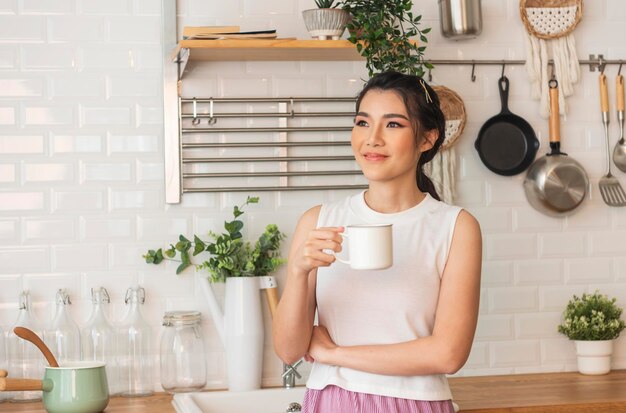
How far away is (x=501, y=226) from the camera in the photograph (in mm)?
3154

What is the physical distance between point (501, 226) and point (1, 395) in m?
1.65

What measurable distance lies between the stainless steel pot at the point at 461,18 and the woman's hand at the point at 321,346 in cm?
137

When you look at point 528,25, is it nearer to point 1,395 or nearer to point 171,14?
point 171,14

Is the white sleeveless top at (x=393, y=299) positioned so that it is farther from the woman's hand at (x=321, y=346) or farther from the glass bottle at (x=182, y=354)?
the glass bottle at (x=182, y=354)

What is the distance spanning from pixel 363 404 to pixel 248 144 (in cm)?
124

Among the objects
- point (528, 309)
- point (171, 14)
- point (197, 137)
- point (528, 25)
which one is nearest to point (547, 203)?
point (528, 309)

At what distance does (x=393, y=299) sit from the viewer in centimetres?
196

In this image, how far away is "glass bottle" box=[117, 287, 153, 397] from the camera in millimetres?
2873

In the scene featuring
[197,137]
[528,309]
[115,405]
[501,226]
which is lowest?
[115,405]

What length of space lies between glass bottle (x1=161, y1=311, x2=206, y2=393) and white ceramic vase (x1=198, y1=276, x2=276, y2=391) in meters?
0.09

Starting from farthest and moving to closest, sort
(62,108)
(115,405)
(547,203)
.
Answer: (547,203)
(62,108)
(115,405)

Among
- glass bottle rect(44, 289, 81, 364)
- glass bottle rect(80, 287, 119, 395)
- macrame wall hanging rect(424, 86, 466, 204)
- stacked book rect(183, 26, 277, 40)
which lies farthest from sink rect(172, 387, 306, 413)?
stacked book rect(183, 26, 277, 40)

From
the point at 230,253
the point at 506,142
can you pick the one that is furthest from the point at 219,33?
the point at 506,142

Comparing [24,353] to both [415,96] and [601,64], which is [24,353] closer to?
[415,96]
